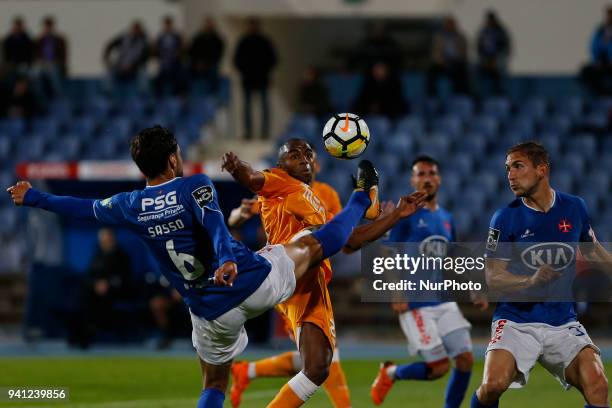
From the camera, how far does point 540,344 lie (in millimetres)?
7082

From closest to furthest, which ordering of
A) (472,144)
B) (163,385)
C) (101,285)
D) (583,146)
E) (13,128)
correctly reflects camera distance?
(163,385), (101,285), (583,146), (472,144), (13,128)

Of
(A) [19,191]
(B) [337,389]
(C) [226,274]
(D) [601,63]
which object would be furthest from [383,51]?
(C) [226,274]

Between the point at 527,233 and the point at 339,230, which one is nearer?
the point at 339,230

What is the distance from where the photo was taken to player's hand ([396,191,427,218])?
725 centimetres

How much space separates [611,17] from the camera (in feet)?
61.9

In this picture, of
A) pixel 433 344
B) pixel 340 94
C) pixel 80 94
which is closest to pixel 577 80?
pixel 340 94

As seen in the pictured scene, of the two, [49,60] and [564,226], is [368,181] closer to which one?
[564,226]

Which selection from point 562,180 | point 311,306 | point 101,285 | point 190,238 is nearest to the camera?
point 190,238

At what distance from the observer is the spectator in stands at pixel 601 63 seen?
747 inches

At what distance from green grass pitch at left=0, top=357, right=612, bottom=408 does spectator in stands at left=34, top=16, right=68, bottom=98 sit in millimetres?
8201

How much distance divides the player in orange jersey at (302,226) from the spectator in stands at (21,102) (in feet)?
46.3

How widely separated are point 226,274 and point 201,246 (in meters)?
0.55

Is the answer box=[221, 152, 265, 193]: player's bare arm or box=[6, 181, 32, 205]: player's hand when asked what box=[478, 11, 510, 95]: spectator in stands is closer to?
box=[221, 152, 265, 193]: player's bare arm

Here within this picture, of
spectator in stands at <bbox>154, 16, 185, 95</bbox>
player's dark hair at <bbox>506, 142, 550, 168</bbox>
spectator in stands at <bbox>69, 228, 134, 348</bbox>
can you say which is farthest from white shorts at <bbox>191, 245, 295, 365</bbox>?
spectator in stands at <bbox>154, 16, 185, 95</bbox>
